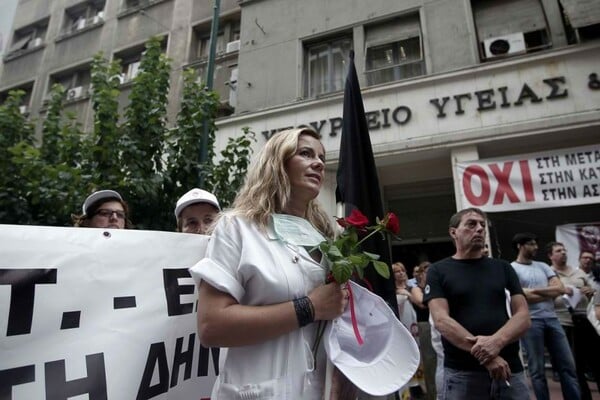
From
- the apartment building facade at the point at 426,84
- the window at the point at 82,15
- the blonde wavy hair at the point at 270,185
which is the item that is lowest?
the blonde wavy hair at the point at 270,185

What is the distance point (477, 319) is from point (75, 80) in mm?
16089

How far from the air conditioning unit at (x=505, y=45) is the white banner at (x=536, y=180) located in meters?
2.90

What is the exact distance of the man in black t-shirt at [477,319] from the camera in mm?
2621

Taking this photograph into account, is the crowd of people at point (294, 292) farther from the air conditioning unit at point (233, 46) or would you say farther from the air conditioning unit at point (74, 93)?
the air conditioning unit at point (74, 93)

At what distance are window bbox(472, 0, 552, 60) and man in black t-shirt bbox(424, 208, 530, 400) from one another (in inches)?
269

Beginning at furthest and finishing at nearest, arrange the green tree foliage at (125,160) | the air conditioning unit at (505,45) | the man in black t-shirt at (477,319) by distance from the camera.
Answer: the air conditioning unit at (505,45), the green tree foliage at (125,160), the man in black t-shirt at (477,319)

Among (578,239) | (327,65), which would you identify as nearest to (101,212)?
(578,239)

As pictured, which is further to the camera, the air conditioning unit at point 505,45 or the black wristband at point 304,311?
the air conditioning unit at point 505,45

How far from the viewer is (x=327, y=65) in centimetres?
995

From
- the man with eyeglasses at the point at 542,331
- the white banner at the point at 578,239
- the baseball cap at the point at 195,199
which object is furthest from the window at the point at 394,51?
the baseball cap at the point at 195,199

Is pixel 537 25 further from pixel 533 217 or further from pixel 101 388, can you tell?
pixel 101 388

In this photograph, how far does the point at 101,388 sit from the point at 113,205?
5.56 feet

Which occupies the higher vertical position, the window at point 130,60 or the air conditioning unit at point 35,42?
the air conditioning unit at point 35,42

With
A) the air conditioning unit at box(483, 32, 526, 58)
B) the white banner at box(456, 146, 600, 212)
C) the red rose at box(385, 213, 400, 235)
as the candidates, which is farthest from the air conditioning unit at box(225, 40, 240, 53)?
the red rose at box(385, 213, 400, 235)
